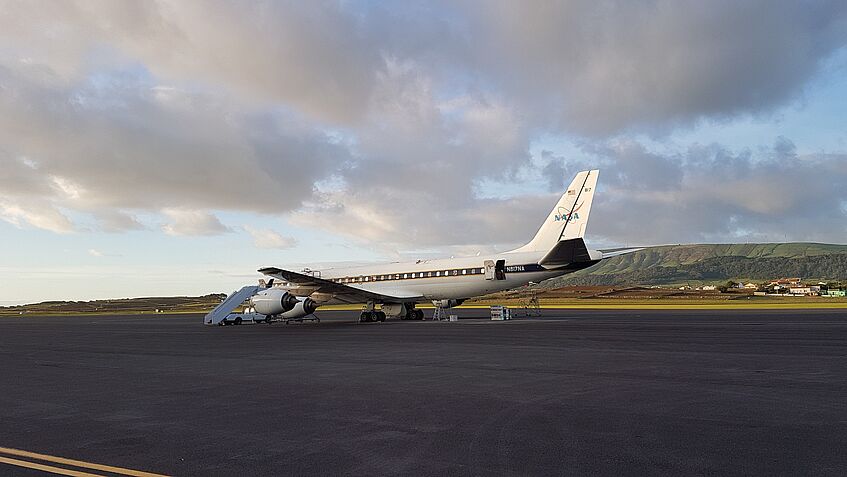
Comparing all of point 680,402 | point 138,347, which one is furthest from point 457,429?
point 138,347

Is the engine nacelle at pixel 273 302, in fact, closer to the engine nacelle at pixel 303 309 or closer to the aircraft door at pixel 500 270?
the engine nacelle at pixel 303 309

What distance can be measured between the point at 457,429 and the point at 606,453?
2.05m

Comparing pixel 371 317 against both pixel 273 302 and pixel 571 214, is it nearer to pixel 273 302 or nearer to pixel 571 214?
pixel 273 302

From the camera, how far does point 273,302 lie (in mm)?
35344

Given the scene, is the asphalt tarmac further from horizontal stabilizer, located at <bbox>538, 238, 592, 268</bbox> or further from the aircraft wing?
the aircraft wing

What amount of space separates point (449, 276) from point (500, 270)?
4101mm

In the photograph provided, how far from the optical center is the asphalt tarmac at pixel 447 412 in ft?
20.5

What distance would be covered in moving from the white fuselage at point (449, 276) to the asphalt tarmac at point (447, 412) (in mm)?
16227

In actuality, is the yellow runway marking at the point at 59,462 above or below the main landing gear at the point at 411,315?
below

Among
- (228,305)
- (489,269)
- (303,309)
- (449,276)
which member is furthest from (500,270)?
(228,305)

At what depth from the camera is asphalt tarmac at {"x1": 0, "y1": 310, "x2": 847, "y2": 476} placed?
246 inches

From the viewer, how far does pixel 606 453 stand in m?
6.41

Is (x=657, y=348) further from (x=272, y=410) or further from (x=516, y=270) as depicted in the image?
(x=516, y=270)

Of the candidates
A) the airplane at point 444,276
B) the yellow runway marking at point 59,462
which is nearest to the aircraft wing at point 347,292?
the airplane at point 444,276
